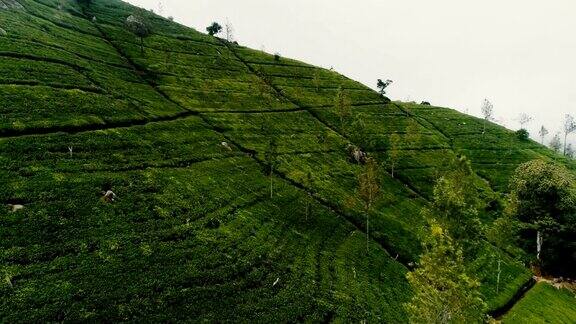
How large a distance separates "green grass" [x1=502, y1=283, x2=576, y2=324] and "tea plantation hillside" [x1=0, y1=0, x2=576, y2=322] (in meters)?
3.29

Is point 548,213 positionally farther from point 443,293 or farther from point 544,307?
point 443,293

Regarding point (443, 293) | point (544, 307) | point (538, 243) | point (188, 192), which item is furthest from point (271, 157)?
point (538, 243)

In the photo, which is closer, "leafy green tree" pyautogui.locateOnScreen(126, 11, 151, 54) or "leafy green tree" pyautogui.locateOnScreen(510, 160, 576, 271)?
"leafy green tree" pyautogui.locateOnScreen(510, 160, 576, 271)

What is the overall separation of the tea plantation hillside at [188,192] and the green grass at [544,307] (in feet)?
10.8

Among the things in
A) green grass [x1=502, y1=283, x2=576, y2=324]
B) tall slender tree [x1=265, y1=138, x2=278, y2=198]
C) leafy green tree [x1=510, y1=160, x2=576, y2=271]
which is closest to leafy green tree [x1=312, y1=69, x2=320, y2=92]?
tall slender tree [x1=265, y1=138, x2=278, y2=198]

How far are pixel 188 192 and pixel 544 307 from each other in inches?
2621

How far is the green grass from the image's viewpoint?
74938mm

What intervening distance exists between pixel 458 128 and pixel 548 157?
35.4 meters

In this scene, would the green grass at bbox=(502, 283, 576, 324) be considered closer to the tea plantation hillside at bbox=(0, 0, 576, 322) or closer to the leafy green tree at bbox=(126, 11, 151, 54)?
the tea plantation hillside at bbox=(0, 0, 576, 322)

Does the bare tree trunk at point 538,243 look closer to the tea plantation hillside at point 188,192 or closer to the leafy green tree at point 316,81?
the tea plantation hillside at point 188,192

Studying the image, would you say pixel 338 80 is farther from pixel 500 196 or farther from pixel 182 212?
pixel 182 212

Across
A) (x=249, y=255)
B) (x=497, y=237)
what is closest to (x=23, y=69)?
(x=249, y=255)

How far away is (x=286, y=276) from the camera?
60531 millimetres

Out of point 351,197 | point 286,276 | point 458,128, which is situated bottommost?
point 286,276
